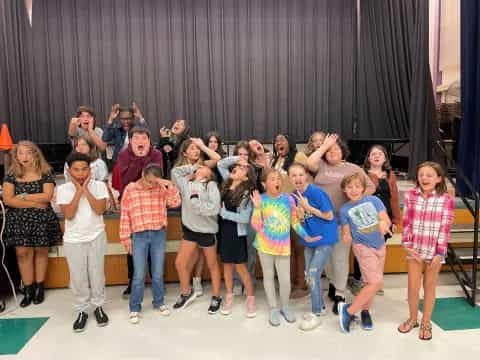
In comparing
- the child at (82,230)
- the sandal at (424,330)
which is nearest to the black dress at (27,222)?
the child at (82,230)

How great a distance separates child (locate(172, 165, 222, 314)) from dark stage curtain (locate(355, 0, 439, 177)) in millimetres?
3505

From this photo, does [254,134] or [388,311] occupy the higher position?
[254,134]

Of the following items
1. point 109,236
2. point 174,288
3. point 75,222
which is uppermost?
point 75,222

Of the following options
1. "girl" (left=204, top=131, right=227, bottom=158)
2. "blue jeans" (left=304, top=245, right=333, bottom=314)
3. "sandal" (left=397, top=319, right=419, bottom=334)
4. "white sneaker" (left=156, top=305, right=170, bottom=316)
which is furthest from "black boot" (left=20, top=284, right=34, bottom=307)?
"sandal" (left=397, top=319, right=419, bottom=334)

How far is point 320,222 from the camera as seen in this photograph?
2.96m

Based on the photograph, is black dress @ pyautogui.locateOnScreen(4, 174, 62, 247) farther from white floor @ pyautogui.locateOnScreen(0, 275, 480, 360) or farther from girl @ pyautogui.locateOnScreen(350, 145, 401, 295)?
girl @ pyautogui.locateOnScreen(350, 145, 401, 295)

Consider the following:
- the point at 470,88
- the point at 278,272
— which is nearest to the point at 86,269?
the point at 278,272

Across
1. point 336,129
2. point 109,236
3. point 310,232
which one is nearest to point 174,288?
point 109,236

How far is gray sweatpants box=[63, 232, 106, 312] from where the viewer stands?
116 inches

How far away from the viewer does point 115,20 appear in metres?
8.02

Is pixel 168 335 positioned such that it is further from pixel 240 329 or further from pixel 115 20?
pixel 115 20

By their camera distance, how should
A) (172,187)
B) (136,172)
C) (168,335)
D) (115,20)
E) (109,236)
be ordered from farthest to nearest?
(115,20) → (109,236) → (136,172) → (172,187) → (168,335)

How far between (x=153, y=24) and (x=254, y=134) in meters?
2.85

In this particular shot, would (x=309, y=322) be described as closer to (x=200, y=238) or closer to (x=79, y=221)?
(x=200, y=238)
